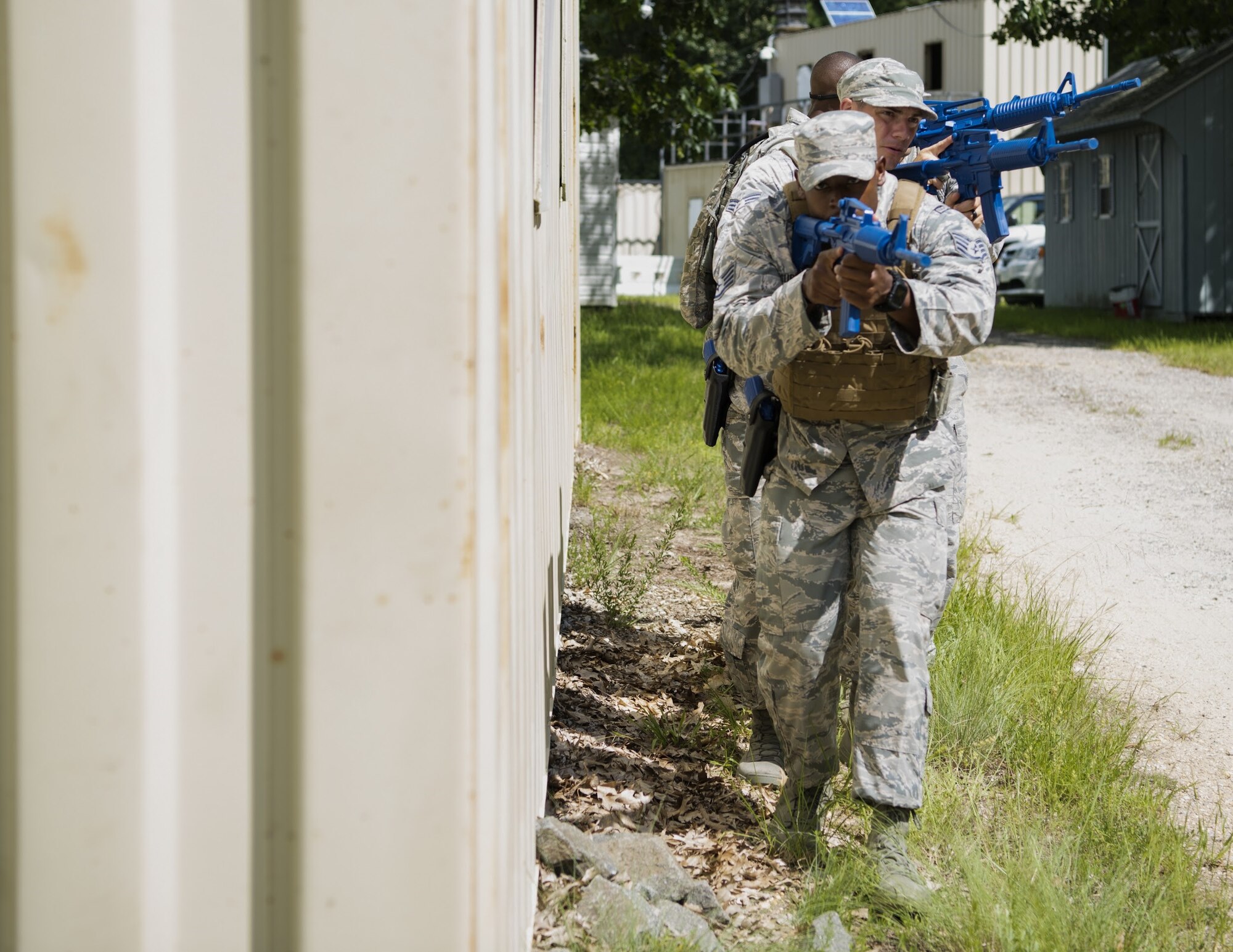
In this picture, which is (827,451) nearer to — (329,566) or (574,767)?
(574,767)

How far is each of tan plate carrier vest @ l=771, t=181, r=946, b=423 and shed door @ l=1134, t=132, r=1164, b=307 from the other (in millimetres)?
19183

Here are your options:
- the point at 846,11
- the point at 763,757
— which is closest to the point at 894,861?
the point at 763,757

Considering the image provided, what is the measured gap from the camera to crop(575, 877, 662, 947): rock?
261 cm

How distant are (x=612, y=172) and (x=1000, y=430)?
14.9 m

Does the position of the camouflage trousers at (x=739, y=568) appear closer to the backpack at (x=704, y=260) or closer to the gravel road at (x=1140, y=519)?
the backpack at (x=704, y=260)

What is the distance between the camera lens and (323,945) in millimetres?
1701

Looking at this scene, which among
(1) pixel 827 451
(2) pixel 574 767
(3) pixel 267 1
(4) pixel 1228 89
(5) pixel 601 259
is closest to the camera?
(3) pixel 267 1

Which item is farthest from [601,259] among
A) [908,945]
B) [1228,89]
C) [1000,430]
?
[908,945]

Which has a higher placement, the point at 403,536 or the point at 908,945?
the point at 403,536

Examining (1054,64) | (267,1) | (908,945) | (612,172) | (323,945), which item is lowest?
(908,945)

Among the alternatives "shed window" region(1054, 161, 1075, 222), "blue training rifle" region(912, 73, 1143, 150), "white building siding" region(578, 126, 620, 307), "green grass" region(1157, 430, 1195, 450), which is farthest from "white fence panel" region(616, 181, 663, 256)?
"blue training rifle" region(912, 73, 1143, 150)

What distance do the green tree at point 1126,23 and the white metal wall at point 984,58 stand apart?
501 inches

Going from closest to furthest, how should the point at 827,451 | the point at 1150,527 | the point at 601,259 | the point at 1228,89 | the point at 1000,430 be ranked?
1. the point at 827,451
2. the point at 1150,527
3. the point at 1000,430
4. the point at 1228,89
5. the point at 601,259

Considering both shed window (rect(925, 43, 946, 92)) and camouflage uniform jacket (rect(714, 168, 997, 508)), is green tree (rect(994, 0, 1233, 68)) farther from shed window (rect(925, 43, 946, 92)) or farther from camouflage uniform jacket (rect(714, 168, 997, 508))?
camouflage uniform jacket (rect(714, 168, 997, 508))
